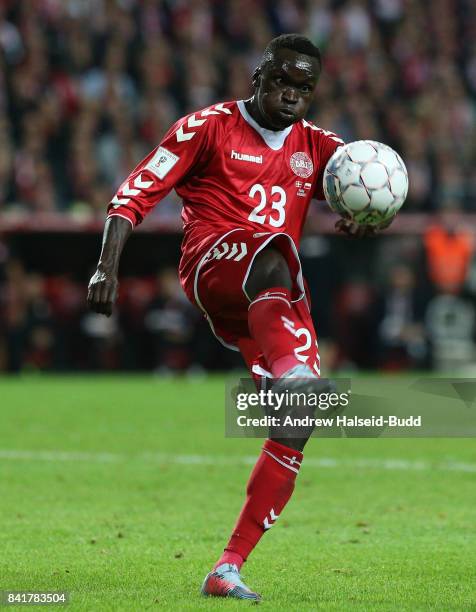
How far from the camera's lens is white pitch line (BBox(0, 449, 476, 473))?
30.5ft

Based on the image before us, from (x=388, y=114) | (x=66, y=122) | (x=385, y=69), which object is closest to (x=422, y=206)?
(x=388, y=114)

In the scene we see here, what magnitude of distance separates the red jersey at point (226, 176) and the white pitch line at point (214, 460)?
4045mm

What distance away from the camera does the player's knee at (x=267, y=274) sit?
500 cm

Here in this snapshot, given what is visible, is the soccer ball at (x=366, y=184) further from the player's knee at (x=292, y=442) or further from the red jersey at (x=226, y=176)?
the player's knee at (x=292, y=442)

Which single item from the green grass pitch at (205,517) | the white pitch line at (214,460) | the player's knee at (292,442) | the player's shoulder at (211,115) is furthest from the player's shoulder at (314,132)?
the white pitch line at (214,460)

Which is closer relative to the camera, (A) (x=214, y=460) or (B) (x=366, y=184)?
(B) (x=366, y=184)

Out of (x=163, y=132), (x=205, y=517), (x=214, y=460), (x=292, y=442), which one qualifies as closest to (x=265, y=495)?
(x=292, y=442)

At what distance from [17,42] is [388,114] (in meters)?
5.75

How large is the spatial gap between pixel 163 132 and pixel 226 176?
13020 mm

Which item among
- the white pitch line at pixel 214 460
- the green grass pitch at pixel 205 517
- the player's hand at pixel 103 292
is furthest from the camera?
the white pitch line at pixel 214 460

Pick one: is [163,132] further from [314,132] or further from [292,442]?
[292,442]

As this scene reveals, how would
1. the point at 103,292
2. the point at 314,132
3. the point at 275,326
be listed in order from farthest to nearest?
the point at 314,132 < the point at 275,326 < the point at 103,292

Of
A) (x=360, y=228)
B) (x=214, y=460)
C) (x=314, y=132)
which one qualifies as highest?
(x=314, y=132)

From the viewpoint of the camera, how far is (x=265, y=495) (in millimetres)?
4973
